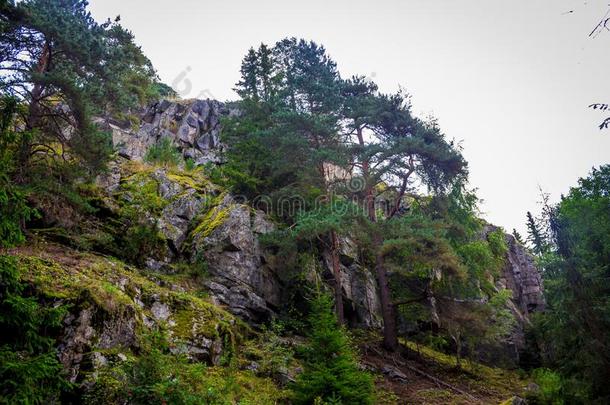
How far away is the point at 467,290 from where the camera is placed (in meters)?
19.1

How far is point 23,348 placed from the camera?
580 centimetres

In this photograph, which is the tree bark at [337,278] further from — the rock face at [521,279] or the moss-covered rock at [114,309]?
the rock face at [521,279]

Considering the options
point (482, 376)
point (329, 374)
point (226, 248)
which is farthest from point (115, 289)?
point (482, 376)

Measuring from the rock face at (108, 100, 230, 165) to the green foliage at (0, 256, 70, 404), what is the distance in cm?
1930

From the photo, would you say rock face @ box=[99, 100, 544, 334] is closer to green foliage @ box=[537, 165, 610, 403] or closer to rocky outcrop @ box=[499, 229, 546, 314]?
rocky outcrop @ box=[499, 229, 546, 314]

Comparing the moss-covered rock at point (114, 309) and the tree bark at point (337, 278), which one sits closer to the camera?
the moss-covered rock at point (114, 309)

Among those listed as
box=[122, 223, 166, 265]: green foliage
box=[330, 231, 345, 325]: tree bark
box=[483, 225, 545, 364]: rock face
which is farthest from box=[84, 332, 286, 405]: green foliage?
box=[483, 225, 545, 364]: rock face

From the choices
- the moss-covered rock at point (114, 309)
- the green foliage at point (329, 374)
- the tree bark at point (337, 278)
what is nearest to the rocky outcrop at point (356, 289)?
the tree bark at point (337, 278)

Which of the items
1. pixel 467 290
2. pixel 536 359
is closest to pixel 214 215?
pixel 467 290

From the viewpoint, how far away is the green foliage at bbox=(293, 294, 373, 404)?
868 centimetres

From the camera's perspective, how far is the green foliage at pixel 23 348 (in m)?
5.06

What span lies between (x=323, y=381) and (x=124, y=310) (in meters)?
4.84

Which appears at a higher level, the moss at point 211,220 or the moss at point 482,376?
the moss at point 211,220

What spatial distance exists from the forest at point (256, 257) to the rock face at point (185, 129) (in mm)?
2957
